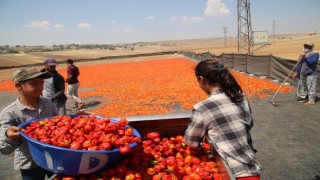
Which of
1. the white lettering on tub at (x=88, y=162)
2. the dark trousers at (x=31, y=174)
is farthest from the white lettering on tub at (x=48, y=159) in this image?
the dark trousers at (x=31, y=174)

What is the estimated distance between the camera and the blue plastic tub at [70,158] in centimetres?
253

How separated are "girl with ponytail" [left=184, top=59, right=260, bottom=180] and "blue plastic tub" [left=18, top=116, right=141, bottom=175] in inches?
40.7

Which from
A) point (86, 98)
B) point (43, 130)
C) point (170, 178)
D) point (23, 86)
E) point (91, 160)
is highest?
point (23, 86)

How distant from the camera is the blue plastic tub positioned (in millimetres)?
2527

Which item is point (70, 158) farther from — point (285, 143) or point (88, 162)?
point (285, 143)

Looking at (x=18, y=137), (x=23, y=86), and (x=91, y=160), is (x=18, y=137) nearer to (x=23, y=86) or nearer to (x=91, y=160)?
(x=23, y=86)

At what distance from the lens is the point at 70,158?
2.54 meters

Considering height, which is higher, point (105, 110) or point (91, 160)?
point (91, 160)

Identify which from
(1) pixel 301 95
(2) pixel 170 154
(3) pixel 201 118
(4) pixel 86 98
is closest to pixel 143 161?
(2) pixel 170 154

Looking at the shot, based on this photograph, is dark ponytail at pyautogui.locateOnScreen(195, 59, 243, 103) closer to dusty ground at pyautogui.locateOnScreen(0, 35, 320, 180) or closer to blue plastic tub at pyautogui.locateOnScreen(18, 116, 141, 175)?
blue plastic tub at pyautogui.locateOnScreen(18, 116, 141, 175)

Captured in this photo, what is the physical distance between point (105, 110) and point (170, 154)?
861 cm

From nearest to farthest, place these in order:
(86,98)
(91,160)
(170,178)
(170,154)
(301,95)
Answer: (91,160)
(170,178)
(170,154)
(301,95)
(86,98)

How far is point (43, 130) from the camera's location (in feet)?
9.74

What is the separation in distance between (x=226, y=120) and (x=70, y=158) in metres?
1.62
